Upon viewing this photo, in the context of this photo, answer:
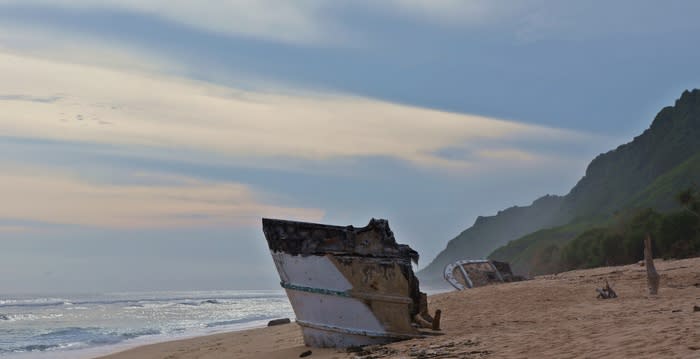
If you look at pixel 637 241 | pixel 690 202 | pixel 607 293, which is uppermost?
pixel 690 202

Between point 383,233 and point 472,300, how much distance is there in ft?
26.5

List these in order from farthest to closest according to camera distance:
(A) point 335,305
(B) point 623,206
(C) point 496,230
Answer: (C) point 496,230, (B) point 623,206, (A) point 335,305

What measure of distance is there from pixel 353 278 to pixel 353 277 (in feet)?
0.08

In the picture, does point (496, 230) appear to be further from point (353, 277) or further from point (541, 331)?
point (541, 331)

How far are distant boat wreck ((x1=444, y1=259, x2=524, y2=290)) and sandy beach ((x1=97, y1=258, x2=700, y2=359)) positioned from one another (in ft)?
22.5

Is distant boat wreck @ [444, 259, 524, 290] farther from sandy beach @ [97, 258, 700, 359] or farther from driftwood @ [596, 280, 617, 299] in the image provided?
driftwood @ [596, 280, 617, 299]

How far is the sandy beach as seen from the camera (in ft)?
27.3

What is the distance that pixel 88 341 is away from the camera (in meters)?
23.6

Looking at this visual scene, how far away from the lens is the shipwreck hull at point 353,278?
39.1 feet

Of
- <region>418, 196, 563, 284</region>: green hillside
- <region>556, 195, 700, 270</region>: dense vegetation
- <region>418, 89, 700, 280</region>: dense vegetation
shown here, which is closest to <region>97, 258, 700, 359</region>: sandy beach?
<region>556, 195, 700, 270</region>: dense vegetation

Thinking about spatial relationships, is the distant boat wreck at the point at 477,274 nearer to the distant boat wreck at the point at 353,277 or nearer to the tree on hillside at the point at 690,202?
the tree on hillside at the point at 690,202

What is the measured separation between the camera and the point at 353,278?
1192cm

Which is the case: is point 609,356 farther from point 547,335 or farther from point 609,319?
point 609,319

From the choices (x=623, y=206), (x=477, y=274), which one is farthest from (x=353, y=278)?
(x=623, y=206)
